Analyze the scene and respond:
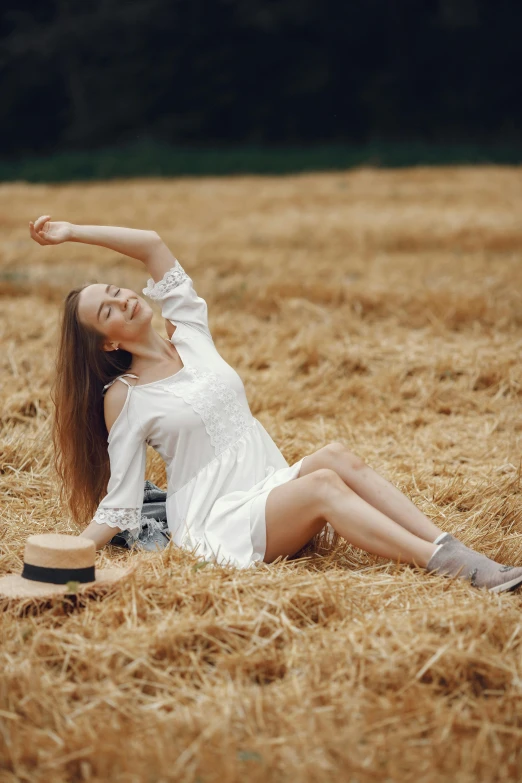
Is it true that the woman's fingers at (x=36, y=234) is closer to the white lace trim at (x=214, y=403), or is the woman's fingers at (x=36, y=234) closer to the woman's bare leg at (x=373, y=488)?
the white lace trim at (x=214, y=403)

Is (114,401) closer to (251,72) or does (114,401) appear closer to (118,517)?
(118,517)

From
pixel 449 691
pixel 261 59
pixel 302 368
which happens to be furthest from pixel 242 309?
pixel 261 59

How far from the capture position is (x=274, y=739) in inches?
80.4

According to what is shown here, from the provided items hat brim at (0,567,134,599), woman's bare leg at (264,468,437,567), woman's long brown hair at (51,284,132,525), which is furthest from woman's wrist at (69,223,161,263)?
hat brim at (0,567,134,599)

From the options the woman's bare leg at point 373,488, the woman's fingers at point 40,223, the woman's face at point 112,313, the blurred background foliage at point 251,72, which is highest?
the blurred background foliage at point 251,72

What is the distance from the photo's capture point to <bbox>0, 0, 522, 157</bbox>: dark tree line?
24.0 meters

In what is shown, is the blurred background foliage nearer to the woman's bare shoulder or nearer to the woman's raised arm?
the woman's raised arm

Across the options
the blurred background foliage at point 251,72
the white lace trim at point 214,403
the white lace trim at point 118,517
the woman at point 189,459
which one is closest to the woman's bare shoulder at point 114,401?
the woman at point 189,459

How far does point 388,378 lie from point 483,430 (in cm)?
74

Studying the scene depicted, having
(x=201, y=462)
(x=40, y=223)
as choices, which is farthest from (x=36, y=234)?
(x=201, y=462)

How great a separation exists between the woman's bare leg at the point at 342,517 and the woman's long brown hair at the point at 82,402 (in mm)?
693

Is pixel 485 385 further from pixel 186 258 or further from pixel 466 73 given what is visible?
pixel 466 73

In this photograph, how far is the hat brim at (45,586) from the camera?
2.62 metres

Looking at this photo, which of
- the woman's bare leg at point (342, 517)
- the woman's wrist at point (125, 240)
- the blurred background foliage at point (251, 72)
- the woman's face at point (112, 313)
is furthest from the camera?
the blurred background foliage at point (251, 72)
